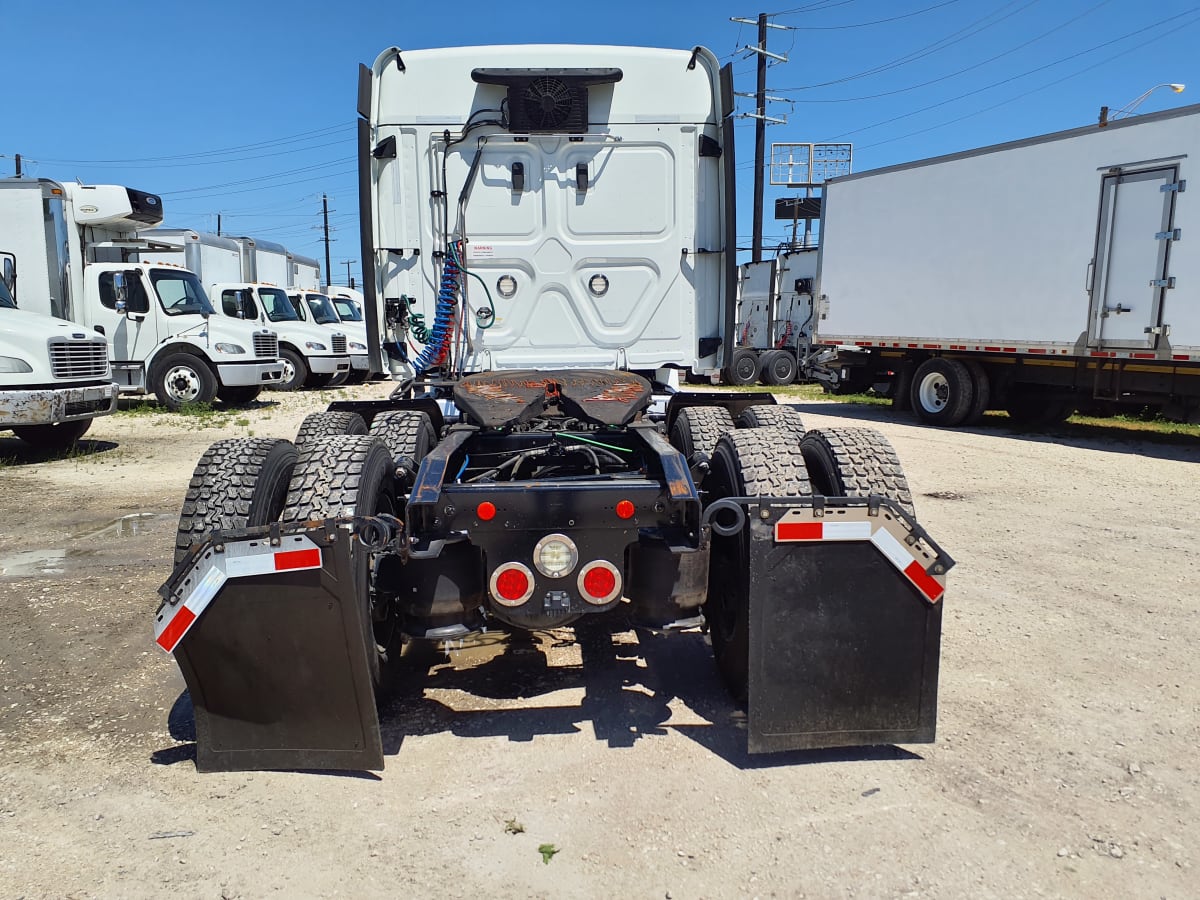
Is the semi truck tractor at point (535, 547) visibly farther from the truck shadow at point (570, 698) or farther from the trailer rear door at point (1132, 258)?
the trailer rear door at point (1132, 258)

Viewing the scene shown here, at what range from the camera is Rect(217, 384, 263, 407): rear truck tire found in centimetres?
1602

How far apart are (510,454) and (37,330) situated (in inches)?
310

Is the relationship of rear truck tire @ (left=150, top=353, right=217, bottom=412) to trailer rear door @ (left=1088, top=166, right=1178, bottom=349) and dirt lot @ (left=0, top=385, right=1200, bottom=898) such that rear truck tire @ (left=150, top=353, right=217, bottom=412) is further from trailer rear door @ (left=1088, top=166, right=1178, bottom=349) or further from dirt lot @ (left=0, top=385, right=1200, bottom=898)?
trailer rear door @ (left=1088, top=166, right=1178, bottom=349)

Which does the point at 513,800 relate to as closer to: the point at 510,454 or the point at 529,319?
the point at 510,454

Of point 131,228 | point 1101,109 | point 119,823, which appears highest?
point 1101,109

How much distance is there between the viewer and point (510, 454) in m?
4.20

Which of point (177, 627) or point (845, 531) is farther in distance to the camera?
point (845, 531)

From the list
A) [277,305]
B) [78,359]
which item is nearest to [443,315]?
[78,359]

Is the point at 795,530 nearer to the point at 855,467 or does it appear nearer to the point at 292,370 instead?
the point at 855,467

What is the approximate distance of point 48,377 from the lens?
9539 mm

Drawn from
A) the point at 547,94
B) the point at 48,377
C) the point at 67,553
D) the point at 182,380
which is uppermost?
the point at 547,94

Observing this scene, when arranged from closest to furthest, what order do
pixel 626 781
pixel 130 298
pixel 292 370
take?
1. pixel 626 781
2. pixel 130 298
3. pixel 292 370

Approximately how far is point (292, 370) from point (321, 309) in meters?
2.93

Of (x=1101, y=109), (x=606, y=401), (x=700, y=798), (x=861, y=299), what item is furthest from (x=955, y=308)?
(x=700, y=798)
